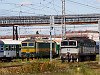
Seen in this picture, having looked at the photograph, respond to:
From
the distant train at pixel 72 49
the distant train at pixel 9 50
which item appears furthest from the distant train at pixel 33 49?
the distant train at pixel 72 49

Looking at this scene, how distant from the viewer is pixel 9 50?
4706 cm

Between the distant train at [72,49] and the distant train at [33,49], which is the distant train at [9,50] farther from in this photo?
the distant train at [72,49]

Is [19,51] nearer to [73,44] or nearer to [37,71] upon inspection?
[73,44]

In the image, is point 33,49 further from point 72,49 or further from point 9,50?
point 72,49

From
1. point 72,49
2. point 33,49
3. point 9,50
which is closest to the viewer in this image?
point 72,49

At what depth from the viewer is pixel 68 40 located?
40.9 m

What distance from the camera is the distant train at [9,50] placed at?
45.8m

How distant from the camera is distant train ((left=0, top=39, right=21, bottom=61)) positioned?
45750 mm

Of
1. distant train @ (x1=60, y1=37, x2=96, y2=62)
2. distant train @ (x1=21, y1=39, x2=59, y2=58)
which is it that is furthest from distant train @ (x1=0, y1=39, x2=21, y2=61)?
distant train @ (x1=60, y1=37, x2=96, y2=62)

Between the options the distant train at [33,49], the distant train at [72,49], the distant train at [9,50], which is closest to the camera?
the distant train at [72,49]

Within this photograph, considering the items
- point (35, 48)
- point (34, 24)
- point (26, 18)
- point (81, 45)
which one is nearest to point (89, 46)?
point (81, 45)

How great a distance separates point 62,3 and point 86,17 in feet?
143

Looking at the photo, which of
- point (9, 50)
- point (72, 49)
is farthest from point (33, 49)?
point (72, 49)

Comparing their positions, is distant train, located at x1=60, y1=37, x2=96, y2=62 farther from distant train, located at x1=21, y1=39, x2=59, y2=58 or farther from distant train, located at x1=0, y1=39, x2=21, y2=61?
distant train, located at x1=21, y1=39, x2=59, y2=58
